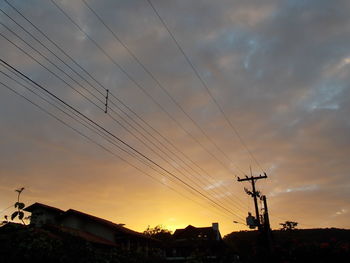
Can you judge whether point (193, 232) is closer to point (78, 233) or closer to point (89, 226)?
point (89, 226)

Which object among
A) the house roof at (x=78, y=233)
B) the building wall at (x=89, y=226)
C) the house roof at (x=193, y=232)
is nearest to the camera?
the house roof at (x=78, y=233)

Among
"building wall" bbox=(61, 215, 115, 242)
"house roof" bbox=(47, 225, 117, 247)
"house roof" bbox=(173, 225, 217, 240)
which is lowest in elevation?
"house roof" bbox=(47, 225, 117, 247)

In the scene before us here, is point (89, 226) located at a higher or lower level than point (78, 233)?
higher

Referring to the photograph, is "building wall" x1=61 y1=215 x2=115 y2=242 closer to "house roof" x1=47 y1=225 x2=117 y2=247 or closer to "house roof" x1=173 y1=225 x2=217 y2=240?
"house roof" x1=47 y1=225 x2=117 y2=247

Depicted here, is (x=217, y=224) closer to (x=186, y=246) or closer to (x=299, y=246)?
(x=186, y=246)

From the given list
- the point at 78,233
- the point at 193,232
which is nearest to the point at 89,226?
the point at 78,233

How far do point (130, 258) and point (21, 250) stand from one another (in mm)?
3247

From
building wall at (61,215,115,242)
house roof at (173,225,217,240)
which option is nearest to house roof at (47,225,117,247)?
building wall at (61,215,115,242)

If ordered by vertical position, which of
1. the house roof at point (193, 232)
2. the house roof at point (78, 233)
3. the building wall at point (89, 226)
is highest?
the house roof at point (193, 232)

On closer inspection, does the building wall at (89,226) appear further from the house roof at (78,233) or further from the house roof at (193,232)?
the house roof at (193,232)

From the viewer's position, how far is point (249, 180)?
39500 mm

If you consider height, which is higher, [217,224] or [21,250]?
[217,224]

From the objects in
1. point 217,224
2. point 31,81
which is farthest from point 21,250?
point 217,224

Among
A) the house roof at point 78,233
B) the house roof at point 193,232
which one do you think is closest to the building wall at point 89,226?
the house roof at point 78,233
